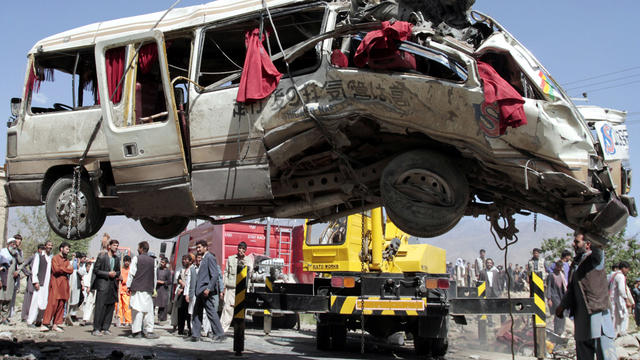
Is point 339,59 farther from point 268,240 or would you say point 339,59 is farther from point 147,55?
point 268,240

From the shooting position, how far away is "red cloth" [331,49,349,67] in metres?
5.40

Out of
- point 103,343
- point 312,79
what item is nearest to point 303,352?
point 103,343

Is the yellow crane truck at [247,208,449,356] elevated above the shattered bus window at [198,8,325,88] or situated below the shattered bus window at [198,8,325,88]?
below

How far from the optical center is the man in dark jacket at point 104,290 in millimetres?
11195

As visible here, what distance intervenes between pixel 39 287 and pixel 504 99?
10682 millimetres

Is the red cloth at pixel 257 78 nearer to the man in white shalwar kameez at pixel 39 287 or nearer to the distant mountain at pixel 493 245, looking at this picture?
the man in white shalwar kameez at pixel 39 287

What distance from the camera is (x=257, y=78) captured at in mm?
5672

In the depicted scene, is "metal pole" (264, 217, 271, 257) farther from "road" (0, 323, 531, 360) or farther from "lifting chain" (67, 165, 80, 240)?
"lifting chain" (67, 165, 80, 240)

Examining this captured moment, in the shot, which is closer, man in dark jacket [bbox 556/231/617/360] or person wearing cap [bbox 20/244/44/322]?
man in dark jacket [bbox 556/231/617/360]

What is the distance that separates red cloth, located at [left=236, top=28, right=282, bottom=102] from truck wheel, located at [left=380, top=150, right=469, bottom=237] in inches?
56.7

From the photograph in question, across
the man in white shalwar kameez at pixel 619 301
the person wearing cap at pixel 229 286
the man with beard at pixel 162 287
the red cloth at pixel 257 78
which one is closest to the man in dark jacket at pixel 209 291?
the person wearing cap at pixel 229 286

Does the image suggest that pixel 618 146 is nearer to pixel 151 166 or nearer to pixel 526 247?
pixel 151 166

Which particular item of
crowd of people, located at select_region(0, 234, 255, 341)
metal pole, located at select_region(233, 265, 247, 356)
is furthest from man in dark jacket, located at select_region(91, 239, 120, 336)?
metal pole, located at select_region(233, 265, 247, 356)

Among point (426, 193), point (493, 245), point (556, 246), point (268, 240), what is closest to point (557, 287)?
point (268, 240)
